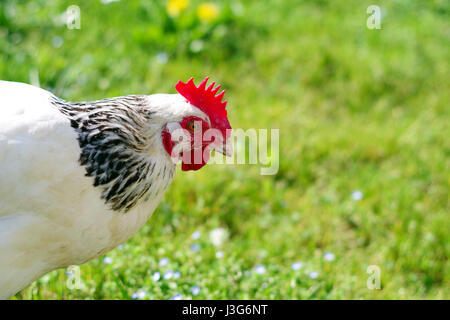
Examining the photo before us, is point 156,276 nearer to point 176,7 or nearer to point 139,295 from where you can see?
point 139,295

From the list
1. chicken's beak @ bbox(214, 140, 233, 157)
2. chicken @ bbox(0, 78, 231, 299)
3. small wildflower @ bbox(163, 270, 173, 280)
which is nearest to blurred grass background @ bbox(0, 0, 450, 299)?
small wildflower @ bbox(163, 270, 173, 280)

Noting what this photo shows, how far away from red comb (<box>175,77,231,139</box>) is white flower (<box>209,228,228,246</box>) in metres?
1.04

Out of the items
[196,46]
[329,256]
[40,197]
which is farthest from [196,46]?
[40,197]

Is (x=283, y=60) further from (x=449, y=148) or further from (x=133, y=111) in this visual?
(x=133, y=111)

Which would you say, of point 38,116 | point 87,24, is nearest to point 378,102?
point 87,24

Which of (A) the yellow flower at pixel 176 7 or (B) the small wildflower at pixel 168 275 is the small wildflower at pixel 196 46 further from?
(B) the small wildflower at pixel 168 275

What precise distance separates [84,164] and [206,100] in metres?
0.52

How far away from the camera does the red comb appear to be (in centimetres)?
202

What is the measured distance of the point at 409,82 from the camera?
4.43 m

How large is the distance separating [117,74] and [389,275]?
2303mm

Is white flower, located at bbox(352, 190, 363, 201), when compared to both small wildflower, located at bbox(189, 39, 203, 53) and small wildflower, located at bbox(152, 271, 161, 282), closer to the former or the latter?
small wildflower, located at bbox(152, 271, 161, 282)

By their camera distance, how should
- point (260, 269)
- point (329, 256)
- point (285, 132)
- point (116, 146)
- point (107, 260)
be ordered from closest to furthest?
point (116, 146) < point (107, 260) < point (260, 269) < point (329, 256) < point (285, 132)

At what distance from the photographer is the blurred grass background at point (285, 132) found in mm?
2645

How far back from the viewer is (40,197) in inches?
69.7
